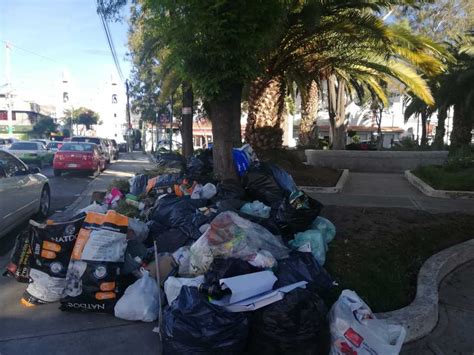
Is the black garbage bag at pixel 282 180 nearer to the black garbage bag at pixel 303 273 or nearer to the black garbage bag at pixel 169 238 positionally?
the black garbage bag at pixel 169 238

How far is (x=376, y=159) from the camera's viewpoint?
16344 millimetres

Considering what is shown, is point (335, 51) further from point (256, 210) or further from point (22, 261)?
point (22, 261)

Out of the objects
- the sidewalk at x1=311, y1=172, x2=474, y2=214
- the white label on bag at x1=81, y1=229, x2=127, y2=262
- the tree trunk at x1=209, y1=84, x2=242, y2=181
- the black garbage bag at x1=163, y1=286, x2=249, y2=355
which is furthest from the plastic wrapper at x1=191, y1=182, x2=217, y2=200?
the sidewalk at x1=311, y1=172, x2=474, y2=214

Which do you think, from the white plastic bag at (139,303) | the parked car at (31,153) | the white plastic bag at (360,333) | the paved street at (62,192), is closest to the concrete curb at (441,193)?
the white plastic bag at (360,333)

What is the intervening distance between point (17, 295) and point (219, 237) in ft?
7.22

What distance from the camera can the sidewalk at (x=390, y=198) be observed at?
8516 mm

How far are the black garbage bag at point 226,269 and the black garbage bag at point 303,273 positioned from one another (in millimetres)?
250

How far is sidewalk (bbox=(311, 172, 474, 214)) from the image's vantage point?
8516 millimetres

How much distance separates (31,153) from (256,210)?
785 inches

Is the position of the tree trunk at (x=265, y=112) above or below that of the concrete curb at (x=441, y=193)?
above

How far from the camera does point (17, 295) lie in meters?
4.48

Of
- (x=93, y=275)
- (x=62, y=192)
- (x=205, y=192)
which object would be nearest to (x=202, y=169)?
(x=205, y=192)

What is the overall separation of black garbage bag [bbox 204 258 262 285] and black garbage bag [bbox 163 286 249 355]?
15.4 inches

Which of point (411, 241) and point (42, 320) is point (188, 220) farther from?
point (411, 241)
